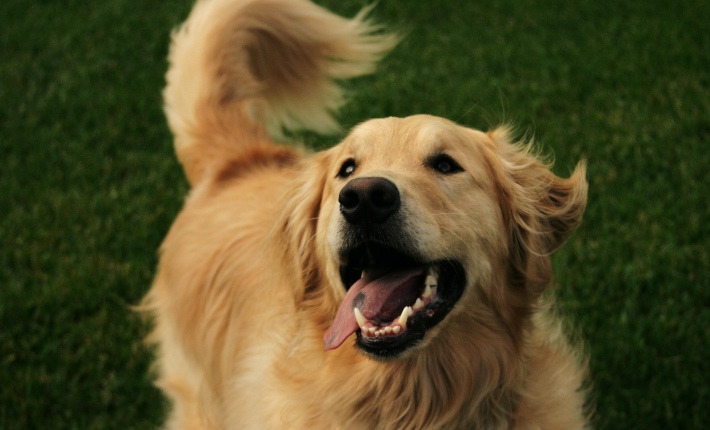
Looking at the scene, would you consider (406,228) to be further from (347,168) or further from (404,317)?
(347,168)

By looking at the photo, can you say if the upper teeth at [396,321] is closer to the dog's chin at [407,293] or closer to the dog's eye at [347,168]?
the dog's chin at [407,293]

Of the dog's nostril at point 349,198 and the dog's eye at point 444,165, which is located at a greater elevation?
the dog's nostril at point 349,198

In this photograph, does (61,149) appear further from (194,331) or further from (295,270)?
(295,270)

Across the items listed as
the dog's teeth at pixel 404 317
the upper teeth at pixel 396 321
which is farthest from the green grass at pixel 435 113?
the dog's teeth at pixel 404 317

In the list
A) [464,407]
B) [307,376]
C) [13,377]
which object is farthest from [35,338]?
[464,407]

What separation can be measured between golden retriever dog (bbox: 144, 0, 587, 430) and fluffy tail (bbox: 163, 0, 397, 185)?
29mm

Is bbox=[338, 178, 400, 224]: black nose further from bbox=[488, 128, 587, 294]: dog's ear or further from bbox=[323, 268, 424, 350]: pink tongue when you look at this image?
bbox=[488, 128, 587, 294]: dog's ear

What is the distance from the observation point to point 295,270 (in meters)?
2.93

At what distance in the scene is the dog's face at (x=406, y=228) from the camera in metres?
2.34

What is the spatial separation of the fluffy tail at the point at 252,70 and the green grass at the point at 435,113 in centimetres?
90

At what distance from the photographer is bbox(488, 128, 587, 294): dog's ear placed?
2754 mm

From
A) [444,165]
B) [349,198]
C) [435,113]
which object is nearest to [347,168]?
[444,165]

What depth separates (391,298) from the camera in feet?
8.02

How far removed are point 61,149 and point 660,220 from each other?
451 centimetres
